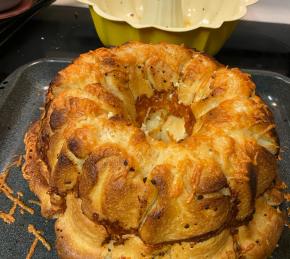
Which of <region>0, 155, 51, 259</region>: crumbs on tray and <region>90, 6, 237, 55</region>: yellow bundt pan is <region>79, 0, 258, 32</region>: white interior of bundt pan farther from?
<region>0, 155, 51, 259</region>: crumbs on tray

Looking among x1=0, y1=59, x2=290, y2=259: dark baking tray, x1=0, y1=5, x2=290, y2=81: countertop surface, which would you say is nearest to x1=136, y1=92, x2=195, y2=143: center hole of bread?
x1=0, y1=59, x2=290, y2=259: dark baking tray

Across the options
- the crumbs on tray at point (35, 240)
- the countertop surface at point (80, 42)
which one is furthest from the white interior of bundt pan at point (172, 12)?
the crumbs on tray at point (35, 240)

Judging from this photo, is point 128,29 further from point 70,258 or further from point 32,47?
point 70,258

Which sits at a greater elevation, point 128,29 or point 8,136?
point 128,29

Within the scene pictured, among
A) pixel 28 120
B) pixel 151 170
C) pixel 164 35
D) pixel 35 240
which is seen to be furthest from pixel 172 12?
pixel 35 240

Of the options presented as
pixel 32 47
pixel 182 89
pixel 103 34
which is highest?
pixel 182 89

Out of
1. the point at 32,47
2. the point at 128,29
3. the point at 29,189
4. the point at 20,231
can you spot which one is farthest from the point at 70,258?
the point at 32,47
